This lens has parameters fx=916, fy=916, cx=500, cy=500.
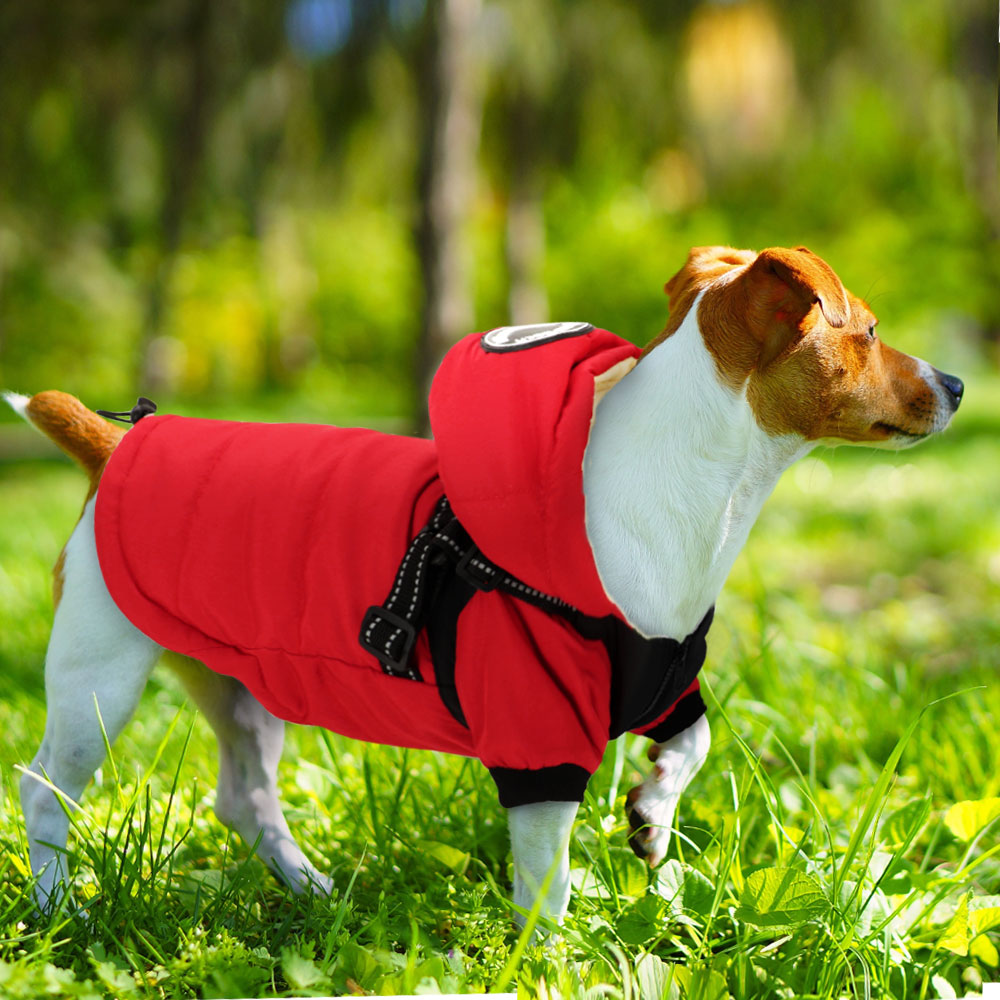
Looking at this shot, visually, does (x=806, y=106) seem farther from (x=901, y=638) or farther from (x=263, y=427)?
(x=263, y=427)

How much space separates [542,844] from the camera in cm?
149

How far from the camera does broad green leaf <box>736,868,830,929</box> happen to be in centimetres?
157

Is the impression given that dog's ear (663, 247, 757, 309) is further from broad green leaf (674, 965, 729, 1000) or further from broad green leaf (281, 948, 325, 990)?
broad green leaf (281, 948, 325, 990)

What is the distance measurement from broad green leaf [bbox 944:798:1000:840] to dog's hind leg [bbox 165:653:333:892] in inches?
51.2

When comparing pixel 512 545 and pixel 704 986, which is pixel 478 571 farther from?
pixel 704 986

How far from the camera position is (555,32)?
12.0 m

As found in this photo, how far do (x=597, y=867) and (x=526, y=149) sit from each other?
1251 cm

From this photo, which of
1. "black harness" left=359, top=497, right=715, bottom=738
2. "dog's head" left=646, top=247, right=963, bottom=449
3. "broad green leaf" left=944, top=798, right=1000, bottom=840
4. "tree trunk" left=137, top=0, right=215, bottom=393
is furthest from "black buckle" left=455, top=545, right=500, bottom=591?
"tree trunk" left=137, top=0, right=215, bottom=393

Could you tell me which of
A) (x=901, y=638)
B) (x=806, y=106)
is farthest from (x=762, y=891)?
(x=806, y=106)

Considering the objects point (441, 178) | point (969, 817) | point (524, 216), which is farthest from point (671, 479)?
point (524, 216)

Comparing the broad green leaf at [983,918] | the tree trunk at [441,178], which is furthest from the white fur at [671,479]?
the tree trunk at [441,178]

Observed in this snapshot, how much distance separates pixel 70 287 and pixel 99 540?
10978 mm

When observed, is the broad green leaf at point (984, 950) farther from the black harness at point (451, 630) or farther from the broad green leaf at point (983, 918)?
the black harness at point (451, 630)

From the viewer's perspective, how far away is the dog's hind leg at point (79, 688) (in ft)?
5.57
